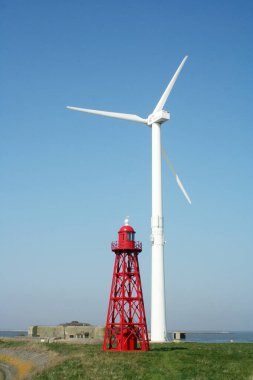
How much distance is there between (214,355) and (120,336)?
38.7 ft

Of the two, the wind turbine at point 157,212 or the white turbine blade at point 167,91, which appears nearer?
the wind turbine at point 157,212

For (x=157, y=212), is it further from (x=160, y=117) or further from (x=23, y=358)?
(x=23, y=358)

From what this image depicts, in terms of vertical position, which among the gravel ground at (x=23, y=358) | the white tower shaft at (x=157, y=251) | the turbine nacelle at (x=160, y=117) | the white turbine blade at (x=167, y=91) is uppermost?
the white turbine blade at (x=167, y=91)

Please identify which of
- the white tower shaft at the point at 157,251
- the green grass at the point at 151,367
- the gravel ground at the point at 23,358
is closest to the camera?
the green grass at the point at 151,367

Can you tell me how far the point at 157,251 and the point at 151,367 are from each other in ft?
103

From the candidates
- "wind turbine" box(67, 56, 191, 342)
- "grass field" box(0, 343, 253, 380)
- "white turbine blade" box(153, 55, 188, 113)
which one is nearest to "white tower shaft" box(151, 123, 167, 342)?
"wind turbine" box(67, 56, 191, 342)

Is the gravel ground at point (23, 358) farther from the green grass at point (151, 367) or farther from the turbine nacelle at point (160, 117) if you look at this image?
the turbine nacelle at point (160, 117)

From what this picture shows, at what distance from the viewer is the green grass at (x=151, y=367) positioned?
39906 mm

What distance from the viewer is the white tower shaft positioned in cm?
7206

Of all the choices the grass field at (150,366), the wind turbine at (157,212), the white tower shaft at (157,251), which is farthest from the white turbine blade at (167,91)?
the grass field at (150,366)

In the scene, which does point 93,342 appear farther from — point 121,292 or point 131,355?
point 131,355

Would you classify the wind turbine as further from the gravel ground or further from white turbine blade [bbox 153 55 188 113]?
the gravel ground

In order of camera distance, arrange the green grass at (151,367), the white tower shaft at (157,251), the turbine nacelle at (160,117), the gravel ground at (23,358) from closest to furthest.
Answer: the green grass at (151,367)
the gravel ground at (23,358)
the white tower shaft at (157,251)
the turbine nacelle at (160,117)

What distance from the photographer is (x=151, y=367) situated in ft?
144
